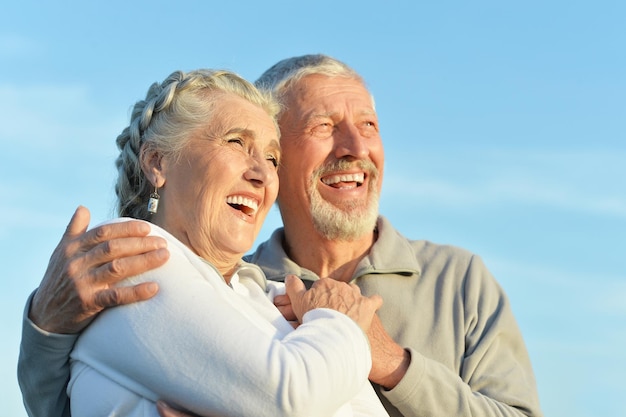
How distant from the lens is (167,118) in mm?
3094

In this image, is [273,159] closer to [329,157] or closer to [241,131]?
[241,131]

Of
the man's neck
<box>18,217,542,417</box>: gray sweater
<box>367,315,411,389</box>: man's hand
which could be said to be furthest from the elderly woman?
the man's neck

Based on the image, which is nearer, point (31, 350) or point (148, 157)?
point (31, 350)

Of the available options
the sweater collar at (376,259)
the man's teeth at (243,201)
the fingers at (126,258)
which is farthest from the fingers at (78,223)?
the sweater collar at (376,259)

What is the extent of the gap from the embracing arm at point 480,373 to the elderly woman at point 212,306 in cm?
60

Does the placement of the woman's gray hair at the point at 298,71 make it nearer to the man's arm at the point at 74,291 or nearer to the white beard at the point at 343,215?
the white beard at the point at 343,215

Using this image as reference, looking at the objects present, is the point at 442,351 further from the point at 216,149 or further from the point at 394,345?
the point at 216,149

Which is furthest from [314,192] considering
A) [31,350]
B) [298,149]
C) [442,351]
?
[31,350]

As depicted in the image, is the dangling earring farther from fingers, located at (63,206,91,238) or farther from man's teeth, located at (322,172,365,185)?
man's teeth, located at (322,172,365,185)

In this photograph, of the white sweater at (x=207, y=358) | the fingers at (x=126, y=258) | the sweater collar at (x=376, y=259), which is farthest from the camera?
the sweater collar at (x=376, y=259)

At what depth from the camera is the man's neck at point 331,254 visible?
433 cm

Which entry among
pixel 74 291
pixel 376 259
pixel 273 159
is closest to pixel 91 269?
pixel 74 291

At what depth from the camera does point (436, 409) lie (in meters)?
3.43

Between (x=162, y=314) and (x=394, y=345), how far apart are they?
1329mm
